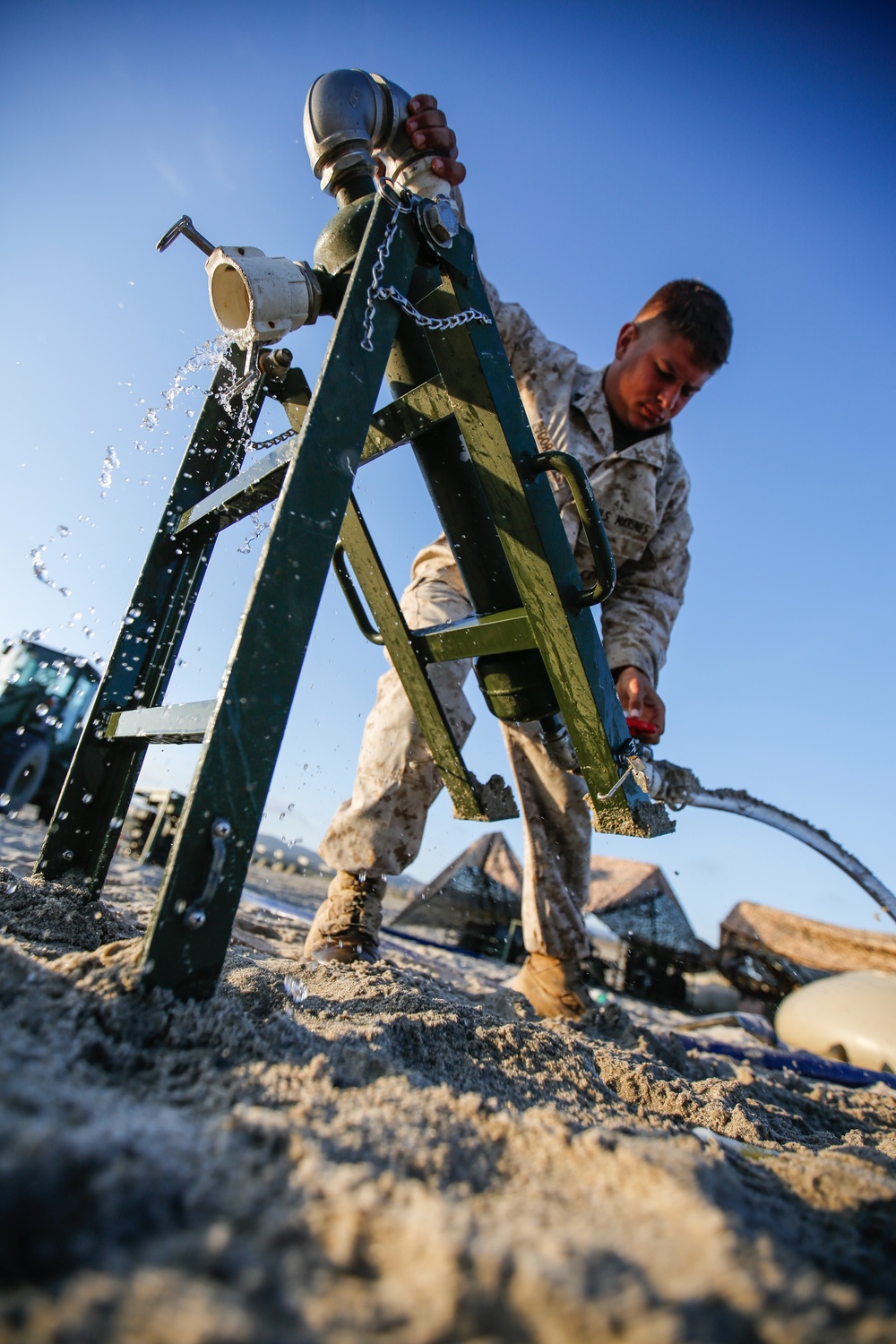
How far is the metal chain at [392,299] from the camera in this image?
1.16 m

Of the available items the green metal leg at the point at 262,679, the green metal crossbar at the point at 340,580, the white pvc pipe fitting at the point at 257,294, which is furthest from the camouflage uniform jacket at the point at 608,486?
the green metal leg at the point at 262,679

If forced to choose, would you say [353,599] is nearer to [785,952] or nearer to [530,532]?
[530,532]

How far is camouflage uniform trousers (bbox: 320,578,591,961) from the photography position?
210 cm

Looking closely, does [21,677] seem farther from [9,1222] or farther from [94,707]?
[9,1222]

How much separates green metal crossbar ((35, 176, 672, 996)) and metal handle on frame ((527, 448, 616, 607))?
2.9 inches

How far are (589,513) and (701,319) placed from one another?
2144mm

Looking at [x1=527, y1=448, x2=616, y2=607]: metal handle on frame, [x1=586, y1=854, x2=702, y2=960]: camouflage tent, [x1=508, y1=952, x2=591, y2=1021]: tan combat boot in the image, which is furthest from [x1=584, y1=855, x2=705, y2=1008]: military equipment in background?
[x1=527, y1=448, x2=616, y2=607]: metal handle on frame

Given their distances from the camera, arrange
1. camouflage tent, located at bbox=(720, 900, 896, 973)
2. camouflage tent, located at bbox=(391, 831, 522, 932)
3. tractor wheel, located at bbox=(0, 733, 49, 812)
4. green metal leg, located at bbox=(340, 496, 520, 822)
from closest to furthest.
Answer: green metal leg, located at bbox=(340, 496, 520, 822) < tractor wheel, located at bbox=(0, 733, 49, 812) < camouflage tent, located at bbox=(391, 831, 522, 932) < camouflage tent, located at bbox=(720, 900, 896, 973)

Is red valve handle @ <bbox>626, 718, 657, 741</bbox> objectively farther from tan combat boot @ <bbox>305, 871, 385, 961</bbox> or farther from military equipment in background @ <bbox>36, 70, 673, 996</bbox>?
tan combat boot @ <bbox>305, 871, 385, 961</bbox>

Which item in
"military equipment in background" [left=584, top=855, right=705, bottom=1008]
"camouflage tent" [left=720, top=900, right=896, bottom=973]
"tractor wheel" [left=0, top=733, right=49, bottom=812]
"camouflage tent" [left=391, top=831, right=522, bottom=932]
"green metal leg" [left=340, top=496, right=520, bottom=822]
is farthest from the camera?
"camouflage tent" [left=720, top=900, right=896, bottom=973]

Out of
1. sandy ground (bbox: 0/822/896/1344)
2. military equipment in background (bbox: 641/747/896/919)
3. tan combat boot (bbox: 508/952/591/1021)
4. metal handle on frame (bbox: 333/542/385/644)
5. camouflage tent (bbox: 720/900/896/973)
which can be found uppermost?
metal handle on frame (bbox: 333/542/385/644)

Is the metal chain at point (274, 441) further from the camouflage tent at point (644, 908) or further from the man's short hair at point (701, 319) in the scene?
the camouflage tent at point (644, 908)

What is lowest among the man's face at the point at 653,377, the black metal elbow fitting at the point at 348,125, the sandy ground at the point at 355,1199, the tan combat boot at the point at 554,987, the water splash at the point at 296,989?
the tan combat boot at the point at 554,987

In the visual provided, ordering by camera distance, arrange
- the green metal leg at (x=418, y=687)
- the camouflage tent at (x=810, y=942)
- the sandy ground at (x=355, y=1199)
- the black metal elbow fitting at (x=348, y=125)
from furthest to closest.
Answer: the camouflage tent at (x=810, y=942) → the green metal leg at (x=418, y=687) → the black metal elbow fitting at (x=348, y=125) → the sandy ground at (x=355, y=1199)
